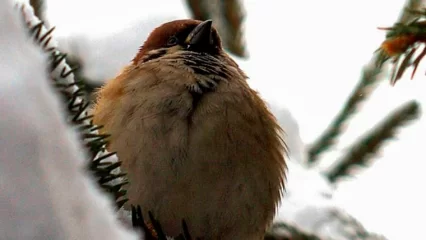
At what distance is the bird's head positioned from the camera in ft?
7.97

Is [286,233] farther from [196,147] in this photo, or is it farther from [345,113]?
[345,113]

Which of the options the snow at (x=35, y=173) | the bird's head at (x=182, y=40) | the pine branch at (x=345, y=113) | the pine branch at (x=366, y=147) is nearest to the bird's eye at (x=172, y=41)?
the bird's head at (x=182, y=40)

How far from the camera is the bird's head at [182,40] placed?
7.97 ft

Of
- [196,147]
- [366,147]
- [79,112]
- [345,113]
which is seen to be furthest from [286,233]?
[79,112]

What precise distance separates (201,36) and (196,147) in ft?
2.39

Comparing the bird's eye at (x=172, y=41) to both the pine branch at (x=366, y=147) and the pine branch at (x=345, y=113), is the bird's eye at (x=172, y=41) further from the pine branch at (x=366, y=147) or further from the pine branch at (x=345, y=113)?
the pine branch at (x=366, y=147)

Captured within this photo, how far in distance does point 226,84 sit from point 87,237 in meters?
1.67

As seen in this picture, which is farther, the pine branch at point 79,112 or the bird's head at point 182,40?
the bird's head at point 182,40

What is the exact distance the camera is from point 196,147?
1.83 m

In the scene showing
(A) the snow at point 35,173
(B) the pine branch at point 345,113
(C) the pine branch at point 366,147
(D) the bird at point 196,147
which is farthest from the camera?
(B) the pine branch at point 345,113

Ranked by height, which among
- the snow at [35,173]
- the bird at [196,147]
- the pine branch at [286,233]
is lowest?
the pine branch at [286,233]

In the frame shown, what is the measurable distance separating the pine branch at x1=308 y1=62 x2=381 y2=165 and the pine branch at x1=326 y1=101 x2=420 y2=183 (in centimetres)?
10

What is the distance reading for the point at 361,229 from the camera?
70.3 inches

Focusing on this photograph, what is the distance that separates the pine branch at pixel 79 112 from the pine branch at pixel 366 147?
1510 millimetres
